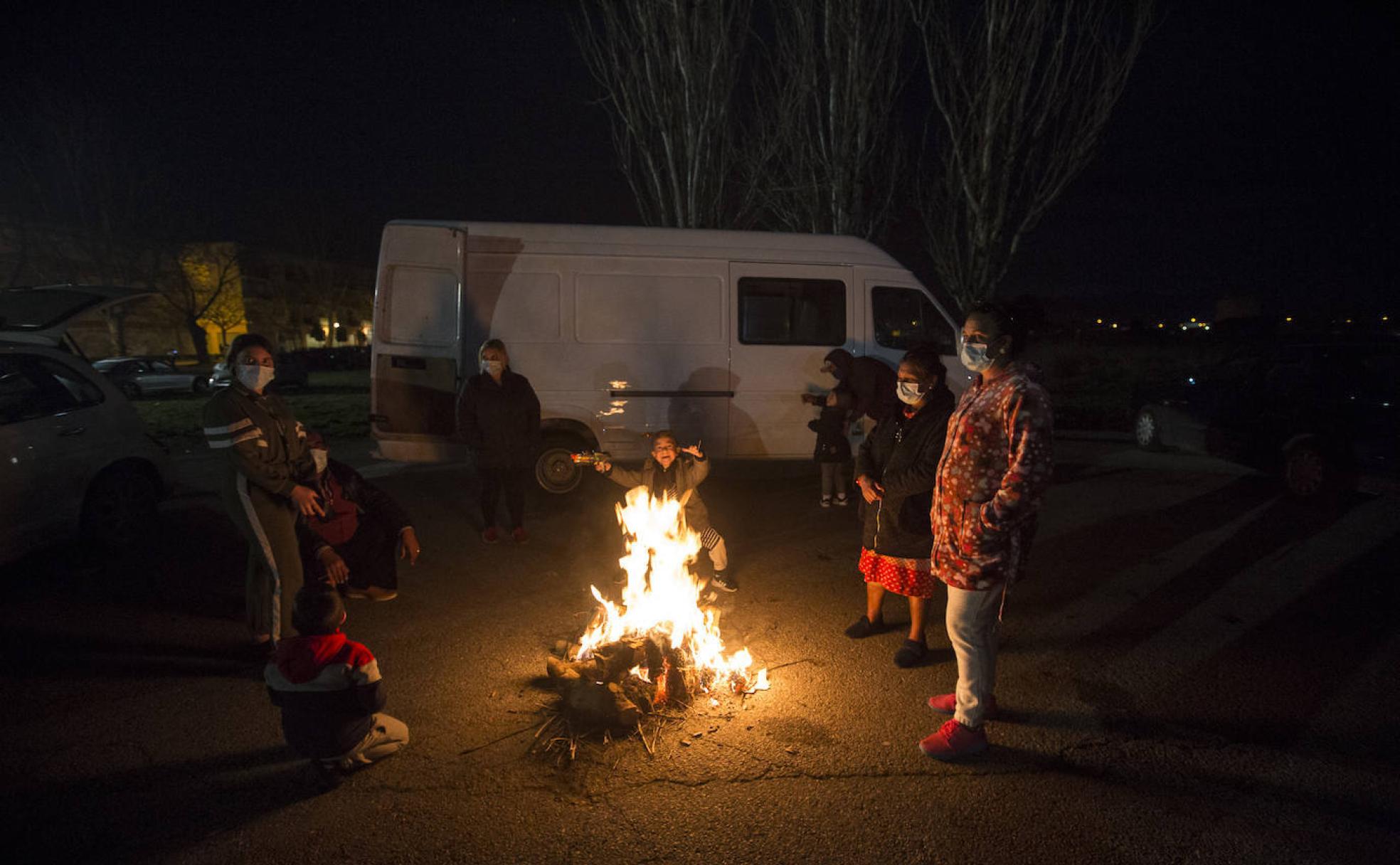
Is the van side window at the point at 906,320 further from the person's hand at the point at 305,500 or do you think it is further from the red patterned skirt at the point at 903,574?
the person's hand at the point at 305,500

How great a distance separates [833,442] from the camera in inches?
299

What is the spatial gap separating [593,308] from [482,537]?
2.72 m

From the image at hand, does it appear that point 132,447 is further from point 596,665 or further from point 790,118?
point 790,118

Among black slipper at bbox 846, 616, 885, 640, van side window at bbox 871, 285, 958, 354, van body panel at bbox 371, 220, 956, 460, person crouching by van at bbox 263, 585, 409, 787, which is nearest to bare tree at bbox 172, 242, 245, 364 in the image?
van body panel at bbox 371, 220, 956, 460

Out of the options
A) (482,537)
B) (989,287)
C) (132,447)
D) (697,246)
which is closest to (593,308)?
(697,246)

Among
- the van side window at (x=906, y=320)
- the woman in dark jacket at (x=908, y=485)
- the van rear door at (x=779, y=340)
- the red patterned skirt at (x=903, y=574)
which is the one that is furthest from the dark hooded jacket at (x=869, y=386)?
the red patterned skirt at (x=903, y=574)

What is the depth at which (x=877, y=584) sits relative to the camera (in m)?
4.47

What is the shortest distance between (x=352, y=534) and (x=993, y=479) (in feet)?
12.2

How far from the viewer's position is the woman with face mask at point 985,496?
2842 millimetres

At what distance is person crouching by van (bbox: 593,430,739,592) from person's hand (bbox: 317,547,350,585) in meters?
1.68

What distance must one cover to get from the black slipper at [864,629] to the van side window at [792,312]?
4.29m

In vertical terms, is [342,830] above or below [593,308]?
below

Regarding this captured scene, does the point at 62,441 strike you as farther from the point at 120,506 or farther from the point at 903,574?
the point at 903,574

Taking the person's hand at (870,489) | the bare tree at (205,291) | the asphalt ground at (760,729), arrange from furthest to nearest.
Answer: the bare tree at (205,291) < the person's hand at (870,489) < the asphalt ground at (760,729)
